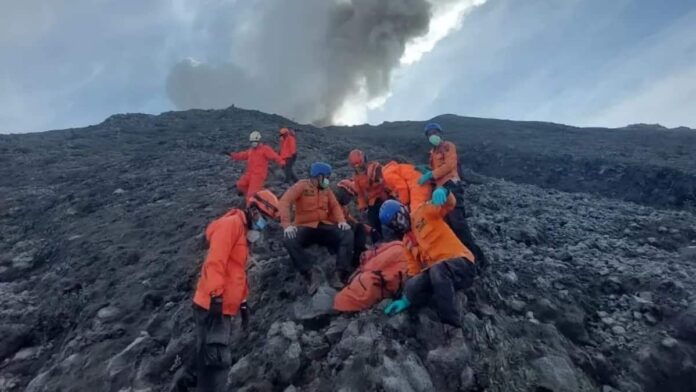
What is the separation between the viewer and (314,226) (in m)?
7.48

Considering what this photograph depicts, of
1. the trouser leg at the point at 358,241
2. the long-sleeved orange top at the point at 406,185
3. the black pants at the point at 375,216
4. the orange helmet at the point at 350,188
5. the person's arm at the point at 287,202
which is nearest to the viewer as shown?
the person's arm at the point at 287,202

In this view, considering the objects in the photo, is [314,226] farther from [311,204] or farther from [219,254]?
[219,254]

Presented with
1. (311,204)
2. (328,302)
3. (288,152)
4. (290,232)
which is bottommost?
(328,302)

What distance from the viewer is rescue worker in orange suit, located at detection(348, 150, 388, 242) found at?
27.8ft

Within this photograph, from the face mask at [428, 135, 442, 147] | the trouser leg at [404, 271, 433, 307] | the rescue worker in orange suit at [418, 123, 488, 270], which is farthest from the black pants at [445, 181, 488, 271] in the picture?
the trouser leg at [404, 271, 433, 307]

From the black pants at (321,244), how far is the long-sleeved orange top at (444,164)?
1825 millimetres

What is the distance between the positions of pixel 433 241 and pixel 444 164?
2.44 meters

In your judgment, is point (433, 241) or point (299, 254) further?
point (299, 254)

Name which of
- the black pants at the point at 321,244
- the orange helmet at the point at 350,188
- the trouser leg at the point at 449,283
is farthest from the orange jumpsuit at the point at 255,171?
the trouser leg at the point at 449,283

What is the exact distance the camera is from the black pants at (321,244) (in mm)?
7027

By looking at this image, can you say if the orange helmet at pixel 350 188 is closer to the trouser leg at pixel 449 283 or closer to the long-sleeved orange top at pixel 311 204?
the long-sleeved orange top at pixel 311 204

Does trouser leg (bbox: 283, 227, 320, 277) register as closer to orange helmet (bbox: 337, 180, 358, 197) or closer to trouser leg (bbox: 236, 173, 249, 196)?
orange helmet (bbox: 337, 180, 358, 197)

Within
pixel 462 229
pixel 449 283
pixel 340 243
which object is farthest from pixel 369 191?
pixel 449 283

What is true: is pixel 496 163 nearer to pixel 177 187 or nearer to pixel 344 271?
pixel 177 187
